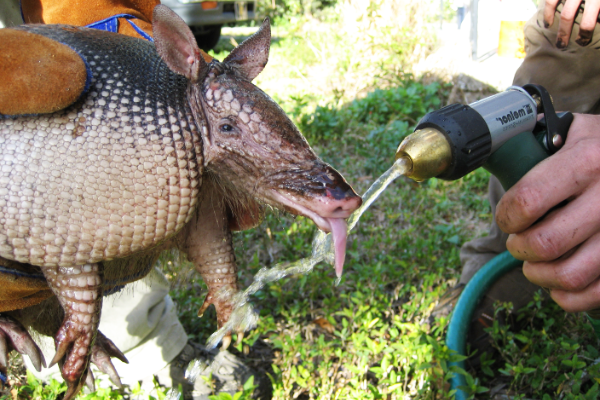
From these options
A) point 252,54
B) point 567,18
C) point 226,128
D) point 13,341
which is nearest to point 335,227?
point 226,128

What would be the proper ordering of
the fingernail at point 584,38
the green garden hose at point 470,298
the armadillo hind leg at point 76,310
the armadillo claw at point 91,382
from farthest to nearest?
the green garden hose at point 470,298 → the fingernail at point 584,38 → the armadillo claw at point 91,382 → the armadillo hind leg at point 76,310

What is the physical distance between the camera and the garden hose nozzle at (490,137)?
1.09 m

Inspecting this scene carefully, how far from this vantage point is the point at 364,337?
6.21 feet

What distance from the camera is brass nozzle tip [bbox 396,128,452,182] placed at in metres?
1.08

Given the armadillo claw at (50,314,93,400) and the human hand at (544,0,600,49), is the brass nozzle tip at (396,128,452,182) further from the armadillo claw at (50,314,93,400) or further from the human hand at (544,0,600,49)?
the human hand at (544,0,600,49)

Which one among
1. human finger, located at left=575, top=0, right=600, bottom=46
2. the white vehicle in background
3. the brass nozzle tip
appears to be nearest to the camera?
the brass nozzle tip

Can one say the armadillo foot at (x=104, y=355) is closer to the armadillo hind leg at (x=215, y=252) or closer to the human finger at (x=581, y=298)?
the armadillo hind leg at (x=215, y=252)

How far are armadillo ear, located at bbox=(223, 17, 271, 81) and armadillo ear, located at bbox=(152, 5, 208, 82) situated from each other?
0.27ft

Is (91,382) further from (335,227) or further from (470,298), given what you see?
(470,298)

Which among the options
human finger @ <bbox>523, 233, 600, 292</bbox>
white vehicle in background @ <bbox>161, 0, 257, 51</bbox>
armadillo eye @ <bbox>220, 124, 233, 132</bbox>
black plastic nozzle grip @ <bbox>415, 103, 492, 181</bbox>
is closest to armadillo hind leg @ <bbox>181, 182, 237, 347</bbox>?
armadillo eye @ <bbox>220, 124, 233, 132</bbox>

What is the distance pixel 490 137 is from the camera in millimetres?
1148

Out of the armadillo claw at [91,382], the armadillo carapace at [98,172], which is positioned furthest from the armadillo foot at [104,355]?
the armadillo carapace at [98,172]

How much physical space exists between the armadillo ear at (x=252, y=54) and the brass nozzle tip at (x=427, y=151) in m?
0.38

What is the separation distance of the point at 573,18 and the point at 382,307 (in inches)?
57.4
